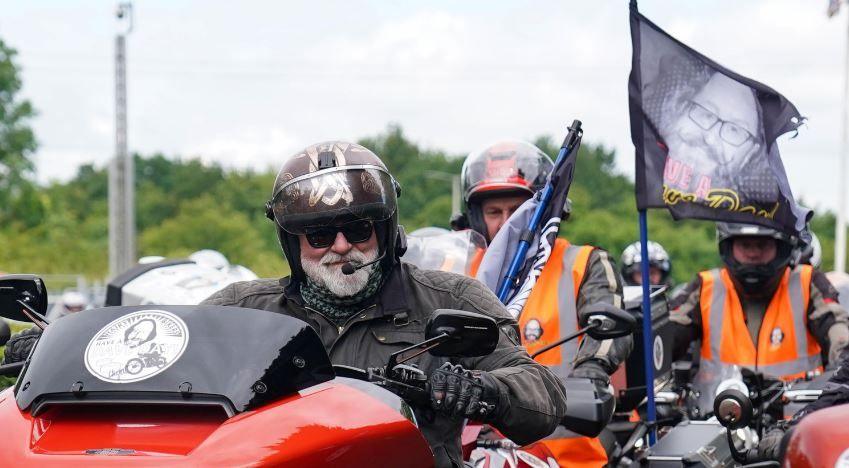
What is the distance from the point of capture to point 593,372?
5590 millimetres

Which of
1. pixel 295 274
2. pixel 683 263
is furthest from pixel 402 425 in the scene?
pixel 683 263

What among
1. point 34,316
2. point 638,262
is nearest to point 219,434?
point 34,316

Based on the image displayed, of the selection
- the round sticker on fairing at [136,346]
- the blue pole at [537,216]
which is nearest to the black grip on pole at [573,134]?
the blue pole at [537,216]

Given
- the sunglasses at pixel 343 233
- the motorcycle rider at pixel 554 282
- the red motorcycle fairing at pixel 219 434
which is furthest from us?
the motorcycle rider at pixel 554 282

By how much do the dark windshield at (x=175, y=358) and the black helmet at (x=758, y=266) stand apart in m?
5.26

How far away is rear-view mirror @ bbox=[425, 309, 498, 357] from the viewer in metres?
3.25

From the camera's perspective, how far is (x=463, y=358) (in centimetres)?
399

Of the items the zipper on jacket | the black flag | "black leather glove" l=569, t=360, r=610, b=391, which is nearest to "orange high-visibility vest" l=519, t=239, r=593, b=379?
"black leather glove" l=569, t=360, r=610, b=391

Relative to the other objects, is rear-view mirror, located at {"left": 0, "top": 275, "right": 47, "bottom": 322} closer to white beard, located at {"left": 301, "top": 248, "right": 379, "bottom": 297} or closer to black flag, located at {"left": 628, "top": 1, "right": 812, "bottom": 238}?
white beard, located at {"left": 301, "top": 248, "right": 379, "bottom": 297}

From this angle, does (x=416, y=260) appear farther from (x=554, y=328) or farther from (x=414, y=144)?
(x=414, y=144)

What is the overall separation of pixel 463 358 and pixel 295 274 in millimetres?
697

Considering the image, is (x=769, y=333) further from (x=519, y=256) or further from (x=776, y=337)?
(x=519, y=256)

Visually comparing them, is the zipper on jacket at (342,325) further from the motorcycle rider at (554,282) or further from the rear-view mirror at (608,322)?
the motorcycle rider at (554,282)

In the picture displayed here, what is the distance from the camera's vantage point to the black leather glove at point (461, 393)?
11.0ft
